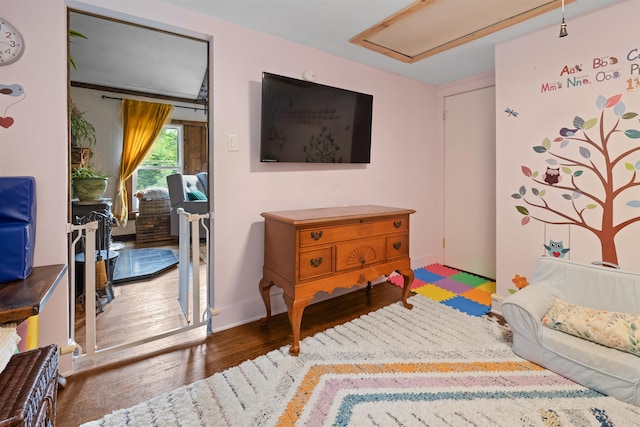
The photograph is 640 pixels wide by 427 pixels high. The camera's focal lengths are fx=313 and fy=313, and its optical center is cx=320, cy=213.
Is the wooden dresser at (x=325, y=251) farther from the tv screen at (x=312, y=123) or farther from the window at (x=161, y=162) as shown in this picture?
the window at (x=161, y=162)

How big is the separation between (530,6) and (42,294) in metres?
3.11

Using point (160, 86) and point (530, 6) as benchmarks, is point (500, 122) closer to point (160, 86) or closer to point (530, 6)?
point (530, 6)

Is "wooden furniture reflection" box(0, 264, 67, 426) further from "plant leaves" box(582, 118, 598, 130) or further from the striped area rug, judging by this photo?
"plant leaves" box(582, 118, 598, 130)

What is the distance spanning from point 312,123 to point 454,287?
84.4 inches

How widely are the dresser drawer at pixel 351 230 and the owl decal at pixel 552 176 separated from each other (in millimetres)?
1089

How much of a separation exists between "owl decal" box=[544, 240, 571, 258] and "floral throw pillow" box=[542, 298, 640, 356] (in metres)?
0.58

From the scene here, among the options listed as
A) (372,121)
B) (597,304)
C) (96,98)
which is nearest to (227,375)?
(597,304)

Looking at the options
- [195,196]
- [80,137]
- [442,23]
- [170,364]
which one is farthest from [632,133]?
[80,137]

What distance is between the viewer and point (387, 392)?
1.64m

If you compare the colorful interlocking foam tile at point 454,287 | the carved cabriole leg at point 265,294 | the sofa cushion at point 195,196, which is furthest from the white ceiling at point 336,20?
the sofa cushion at point 195,196

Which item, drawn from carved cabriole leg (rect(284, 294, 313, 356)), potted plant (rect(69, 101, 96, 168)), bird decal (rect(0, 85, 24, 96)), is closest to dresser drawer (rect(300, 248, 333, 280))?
carved cabriole leg (rect(284, 294, 313, 356))

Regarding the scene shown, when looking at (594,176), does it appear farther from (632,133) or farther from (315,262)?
(315,262)

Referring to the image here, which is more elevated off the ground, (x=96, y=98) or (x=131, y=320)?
(x=96, y=98)

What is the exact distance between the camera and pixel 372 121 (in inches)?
123
